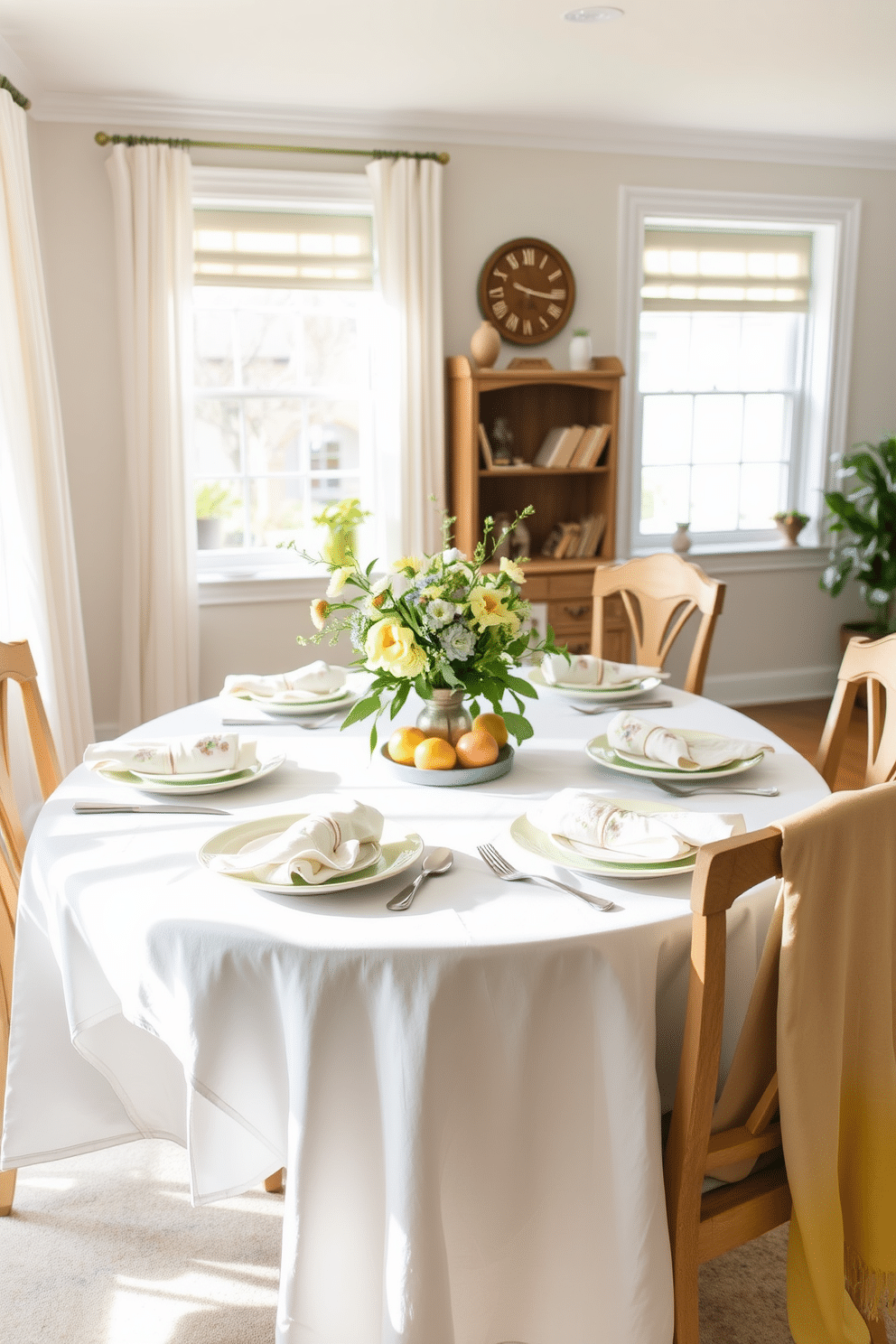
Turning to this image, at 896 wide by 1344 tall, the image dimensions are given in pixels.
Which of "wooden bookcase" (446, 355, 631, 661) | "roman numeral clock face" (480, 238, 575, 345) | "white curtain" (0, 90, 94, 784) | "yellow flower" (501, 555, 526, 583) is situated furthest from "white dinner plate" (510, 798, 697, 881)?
"roman numeral clock face" (480, 238, 575, 345)

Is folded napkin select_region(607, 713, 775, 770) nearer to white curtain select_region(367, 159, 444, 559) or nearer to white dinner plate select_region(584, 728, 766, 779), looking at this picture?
white dinner plate select_region(584, 728, 766, 779)

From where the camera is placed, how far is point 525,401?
15.7 feet

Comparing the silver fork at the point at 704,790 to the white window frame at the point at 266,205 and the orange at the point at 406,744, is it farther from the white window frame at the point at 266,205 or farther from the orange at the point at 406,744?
the white window frame at the point at 266,205

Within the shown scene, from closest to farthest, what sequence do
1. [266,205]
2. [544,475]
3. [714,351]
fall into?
[266,205] < [544,475] < [714,351]

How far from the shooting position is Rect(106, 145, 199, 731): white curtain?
4.02 metres

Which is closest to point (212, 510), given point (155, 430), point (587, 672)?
point (155, 430)

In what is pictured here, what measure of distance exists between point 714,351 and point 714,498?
0.72 meters

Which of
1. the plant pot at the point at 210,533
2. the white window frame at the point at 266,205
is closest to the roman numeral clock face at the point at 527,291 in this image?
the white window frame at the point at 266,205

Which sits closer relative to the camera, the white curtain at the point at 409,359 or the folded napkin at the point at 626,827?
the folded napkin at the point at 626,827

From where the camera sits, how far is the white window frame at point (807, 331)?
4.78 metres

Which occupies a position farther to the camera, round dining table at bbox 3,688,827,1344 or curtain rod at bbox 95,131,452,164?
curtain rod at bbox 95,131,452,164

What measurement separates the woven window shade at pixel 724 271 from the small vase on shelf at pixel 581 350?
0.57 m

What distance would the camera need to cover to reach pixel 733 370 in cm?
530

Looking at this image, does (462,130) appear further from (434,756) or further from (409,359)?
(434,756)
